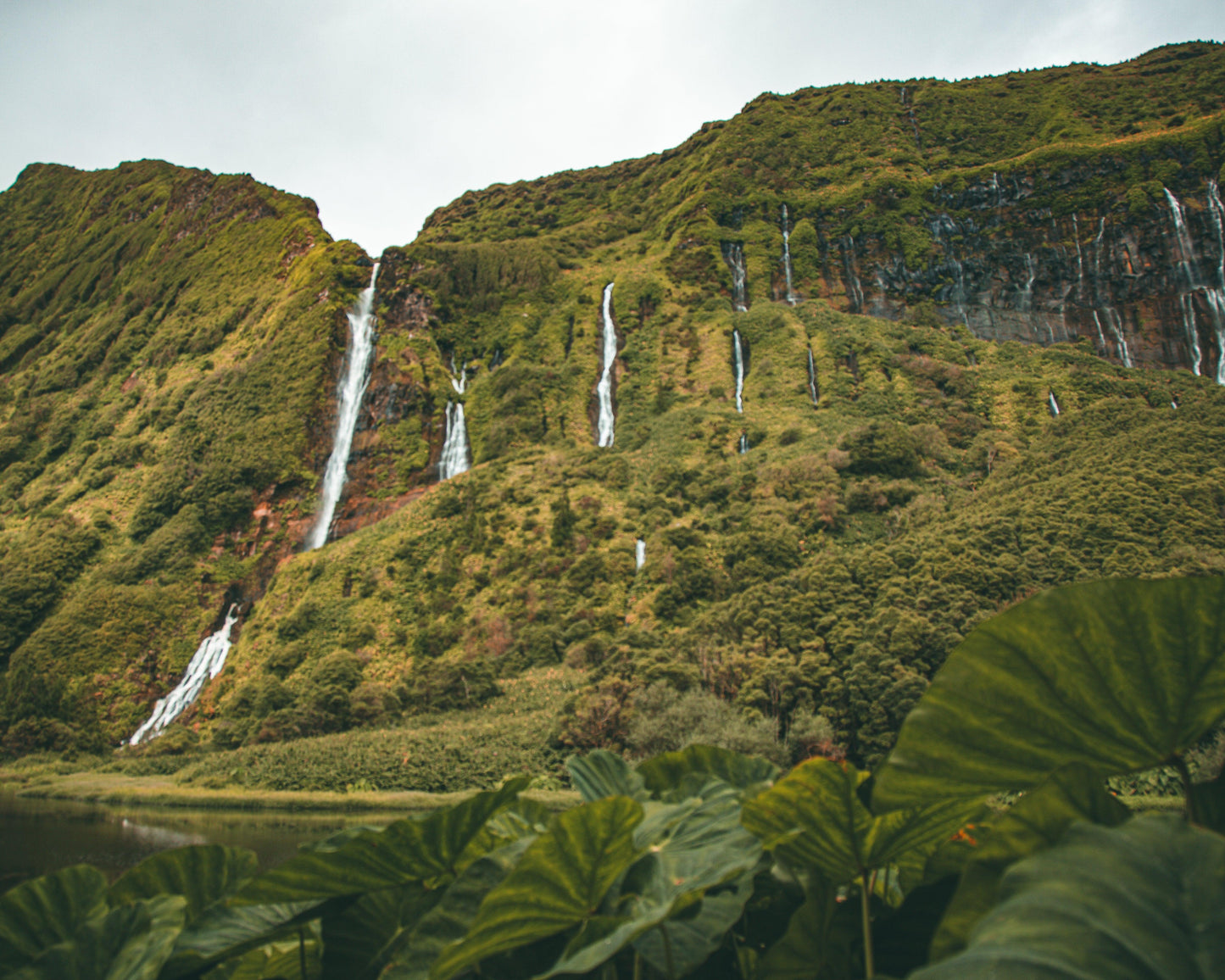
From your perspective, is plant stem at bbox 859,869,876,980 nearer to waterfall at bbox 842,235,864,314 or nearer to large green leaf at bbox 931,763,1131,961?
large green leaf at bbox 931,763,1131,961

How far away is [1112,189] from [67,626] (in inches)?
2849

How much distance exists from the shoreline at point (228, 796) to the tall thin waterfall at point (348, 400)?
60.0 ft

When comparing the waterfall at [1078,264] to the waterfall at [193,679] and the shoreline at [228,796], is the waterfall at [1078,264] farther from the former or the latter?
the waterfall at [193,679]

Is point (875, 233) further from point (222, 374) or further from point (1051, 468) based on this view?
point (222, 374)

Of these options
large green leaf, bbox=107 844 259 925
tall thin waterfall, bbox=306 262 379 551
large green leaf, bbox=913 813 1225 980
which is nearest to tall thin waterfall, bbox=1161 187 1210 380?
tall thin waterfall, bbox=306 262 379 551

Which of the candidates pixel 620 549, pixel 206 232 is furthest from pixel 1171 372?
pixel 206 232

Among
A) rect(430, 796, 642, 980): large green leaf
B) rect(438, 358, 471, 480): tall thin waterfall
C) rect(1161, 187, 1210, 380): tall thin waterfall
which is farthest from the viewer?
rect(1161, 187, 1210, 380): tall thin waterfall

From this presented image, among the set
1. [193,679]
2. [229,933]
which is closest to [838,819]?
[229,933]

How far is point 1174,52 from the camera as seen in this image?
69.2m

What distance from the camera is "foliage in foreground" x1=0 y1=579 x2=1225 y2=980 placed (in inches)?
17.7

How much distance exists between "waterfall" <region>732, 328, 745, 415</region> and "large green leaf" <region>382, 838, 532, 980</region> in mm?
42953

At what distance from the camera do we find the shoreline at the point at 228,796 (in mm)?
16109

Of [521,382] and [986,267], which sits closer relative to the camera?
[521,382]

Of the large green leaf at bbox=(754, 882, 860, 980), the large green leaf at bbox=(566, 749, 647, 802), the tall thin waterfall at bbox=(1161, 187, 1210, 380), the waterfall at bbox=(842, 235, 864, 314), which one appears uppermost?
the waterfall at bbox=(842, 235, 864, 314)
